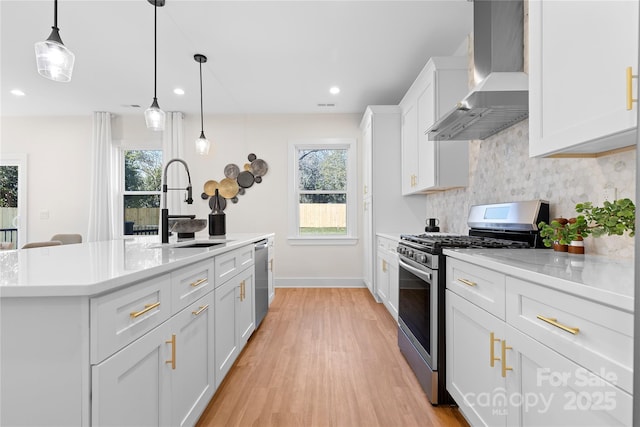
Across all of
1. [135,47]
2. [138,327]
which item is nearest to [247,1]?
[135,47]

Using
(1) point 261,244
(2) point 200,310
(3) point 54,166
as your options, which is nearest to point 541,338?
(2) point 200,310

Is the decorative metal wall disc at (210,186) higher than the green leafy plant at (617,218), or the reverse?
the decorative metal wall disc at (210,186)

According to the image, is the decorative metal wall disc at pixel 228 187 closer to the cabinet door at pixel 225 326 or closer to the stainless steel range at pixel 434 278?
the cabinet door at pixel 225 326

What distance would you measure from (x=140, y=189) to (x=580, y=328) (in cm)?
583

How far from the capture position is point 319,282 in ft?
16.3

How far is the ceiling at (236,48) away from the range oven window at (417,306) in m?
2.08

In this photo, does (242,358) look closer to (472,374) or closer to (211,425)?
A: (211,425)

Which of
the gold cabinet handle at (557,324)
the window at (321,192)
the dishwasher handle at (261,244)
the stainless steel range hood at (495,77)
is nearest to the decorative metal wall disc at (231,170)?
the window at (321,192)

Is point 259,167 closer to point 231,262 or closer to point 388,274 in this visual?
point 388,274

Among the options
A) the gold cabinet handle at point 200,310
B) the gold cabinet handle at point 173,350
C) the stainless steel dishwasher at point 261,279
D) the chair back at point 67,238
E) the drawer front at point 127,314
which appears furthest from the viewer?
the chair back at point 67,238

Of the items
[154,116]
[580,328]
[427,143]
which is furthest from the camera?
[427,143]

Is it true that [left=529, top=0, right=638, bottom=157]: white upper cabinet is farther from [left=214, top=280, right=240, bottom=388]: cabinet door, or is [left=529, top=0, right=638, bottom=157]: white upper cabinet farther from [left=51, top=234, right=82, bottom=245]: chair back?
[left=51, top=234, right=82, bottom=245]: chair back

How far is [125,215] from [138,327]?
5003mm

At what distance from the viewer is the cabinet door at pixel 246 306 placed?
7.65 ft
